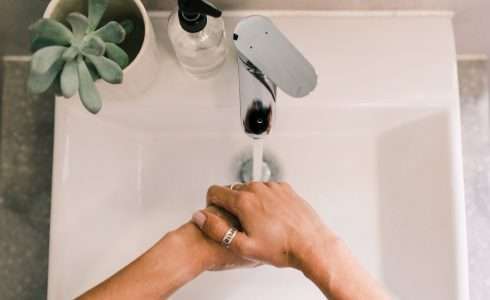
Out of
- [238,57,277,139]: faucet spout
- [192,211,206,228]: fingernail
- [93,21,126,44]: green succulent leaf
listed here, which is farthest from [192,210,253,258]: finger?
→ [93,21,126,44]: green succulent leaf

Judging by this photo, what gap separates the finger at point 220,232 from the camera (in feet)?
2.17

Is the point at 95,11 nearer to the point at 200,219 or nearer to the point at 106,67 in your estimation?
the point at 106,67

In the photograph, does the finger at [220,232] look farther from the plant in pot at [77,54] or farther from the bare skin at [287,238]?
the plant in pot at [77,54]

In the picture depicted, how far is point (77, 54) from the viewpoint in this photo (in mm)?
610

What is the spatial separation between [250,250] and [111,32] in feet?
0.87

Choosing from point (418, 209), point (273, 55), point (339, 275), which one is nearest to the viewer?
point (273, 55)

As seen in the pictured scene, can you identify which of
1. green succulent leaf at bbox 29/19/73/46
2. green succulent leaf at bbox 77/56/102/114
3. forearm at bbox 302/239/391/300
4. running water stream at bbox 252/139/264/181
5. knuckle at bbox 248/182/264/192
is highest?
green succulent leaf at bbox 29/19/73/46

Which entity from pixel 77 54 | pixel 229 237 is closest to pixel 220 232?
pixel 229 237

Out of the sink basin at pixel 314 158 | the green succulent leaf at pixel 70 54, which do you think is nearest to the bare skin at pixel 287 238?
the sink basin at pixel 314 158

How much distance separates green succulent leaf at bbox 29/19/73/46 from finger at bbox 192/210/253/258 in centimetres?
23

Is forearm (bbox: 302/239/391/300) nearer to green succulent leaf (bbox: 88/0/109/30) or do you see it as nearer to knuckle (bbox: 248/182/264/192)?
knuckle (bbox: 248/182/264/192)

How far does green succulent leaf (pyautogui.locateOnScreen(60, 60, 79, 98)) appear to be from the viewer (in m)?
0.60

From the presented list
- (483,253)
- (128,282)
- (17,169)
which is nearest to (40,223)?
(17,169)

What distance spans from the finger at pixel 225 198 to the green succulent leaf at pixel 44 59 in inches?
8.7
